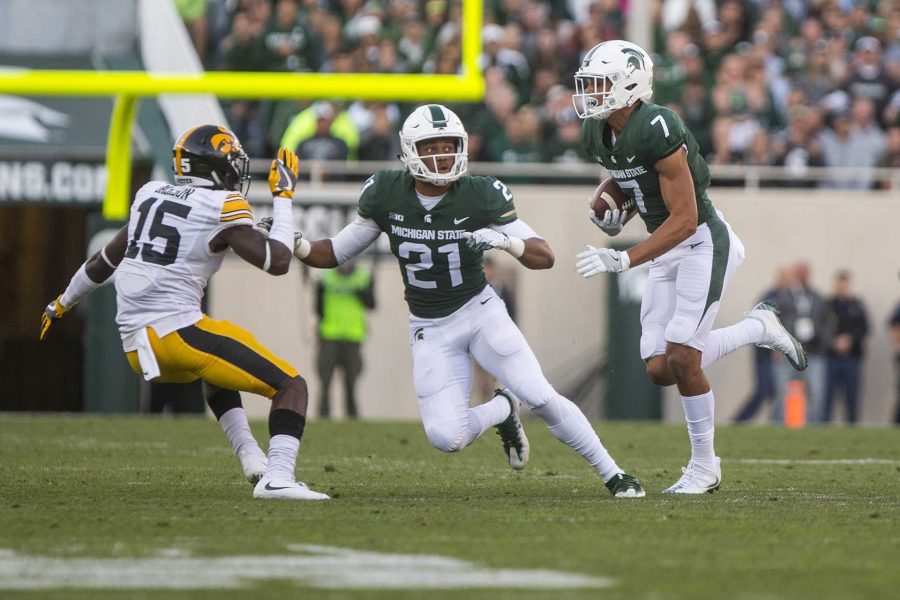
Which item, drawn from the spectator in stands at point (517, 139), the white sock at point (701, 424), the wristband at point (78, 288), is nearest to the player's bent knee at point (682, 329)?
the white sock at point (701, 424)

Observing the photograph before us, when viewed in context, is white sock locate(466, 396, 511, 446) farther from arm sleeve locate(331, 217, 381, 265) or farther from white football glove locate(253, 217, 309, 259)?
white football glove locate(253, 217, 309, 259)

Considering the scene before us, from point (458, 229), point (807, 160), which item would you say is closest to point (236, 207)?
point (458, 229)

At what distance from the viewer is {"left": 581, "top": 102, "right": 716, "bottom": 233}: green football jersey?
5863 millimetres

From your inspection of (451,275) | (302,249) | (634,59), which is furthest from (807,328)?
(302,249)

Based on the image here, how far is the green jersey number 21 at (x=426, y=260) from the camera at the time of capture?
233 inches

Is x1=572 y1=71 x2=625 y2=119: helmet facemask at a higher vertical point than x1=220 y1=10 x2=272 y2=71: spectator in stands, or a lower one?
lower

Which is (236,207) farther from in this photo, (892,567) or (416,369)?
(892,567)

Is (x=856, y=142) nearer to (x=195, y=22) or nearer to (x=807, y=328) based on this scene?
(x=807, y=328)

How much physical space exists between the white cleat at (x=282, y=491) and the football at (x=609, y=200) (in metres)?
1.60

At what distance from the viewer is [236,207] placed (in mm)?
5664

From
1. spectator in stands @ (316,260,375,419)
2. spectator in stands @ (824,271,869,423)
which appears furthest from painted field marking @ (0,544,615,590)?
spectator in stands @ (824,271,869,423)

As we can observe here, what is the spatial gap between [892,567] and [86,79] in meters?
6.23

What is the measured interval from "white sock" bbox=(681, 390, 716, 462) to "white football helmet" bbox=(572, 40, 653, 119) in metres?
1.14

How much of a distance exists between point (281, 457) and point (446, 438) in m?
0.64
